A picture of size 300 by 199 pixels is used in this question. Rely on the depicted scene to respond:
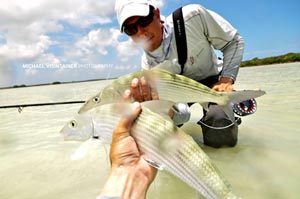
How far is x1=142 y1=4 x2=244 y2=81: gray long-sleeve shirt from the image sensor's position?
11.2 feet

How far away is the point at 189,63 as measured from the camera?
11.8 ft

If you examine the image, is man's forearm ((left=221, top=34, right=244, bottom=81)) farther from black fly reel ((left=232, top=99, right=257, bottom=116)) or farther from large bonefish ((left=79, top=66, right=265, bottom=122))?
large bonefish ((left=79, top=66, right=265, bottom=122))

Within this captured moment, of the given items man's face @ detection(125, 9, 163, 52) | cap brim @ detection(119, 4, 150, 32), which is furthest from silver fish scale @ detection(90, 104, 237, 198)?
man's face @ detection(125, 9, 163, 52)

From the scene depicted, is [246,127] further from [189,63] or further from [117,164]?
[117,164]

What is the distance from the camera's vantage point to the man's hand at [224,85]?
319cm

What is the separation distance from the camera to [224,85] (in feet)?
10.7

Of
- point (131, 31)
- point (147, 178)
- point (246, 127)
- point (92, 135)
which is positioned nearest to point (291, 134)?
point (246, 127)

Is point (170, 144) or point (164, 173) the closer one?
point (170, 144)

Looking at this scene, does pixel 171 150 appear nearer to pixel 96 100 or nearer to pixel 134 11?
pixel 96 100

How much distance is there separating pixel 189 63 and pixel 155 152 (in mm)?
2083

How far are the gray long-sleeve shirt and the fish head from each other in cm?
178

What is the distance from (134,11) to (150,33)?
400mm

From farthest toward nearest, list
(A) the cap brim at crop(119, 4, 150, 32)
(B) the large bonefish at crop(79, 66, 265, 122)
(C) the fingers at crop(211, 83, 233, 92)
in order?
(C) the fingers at crop(211, 83, 233, 92) → (A) the cap brim at crop(119, 4, 150, 32) → (B) the large bonefish at crop(79, 66, 265, 122)

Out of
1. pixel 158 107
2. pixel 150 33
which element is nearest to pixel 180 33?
pixel 150 33
